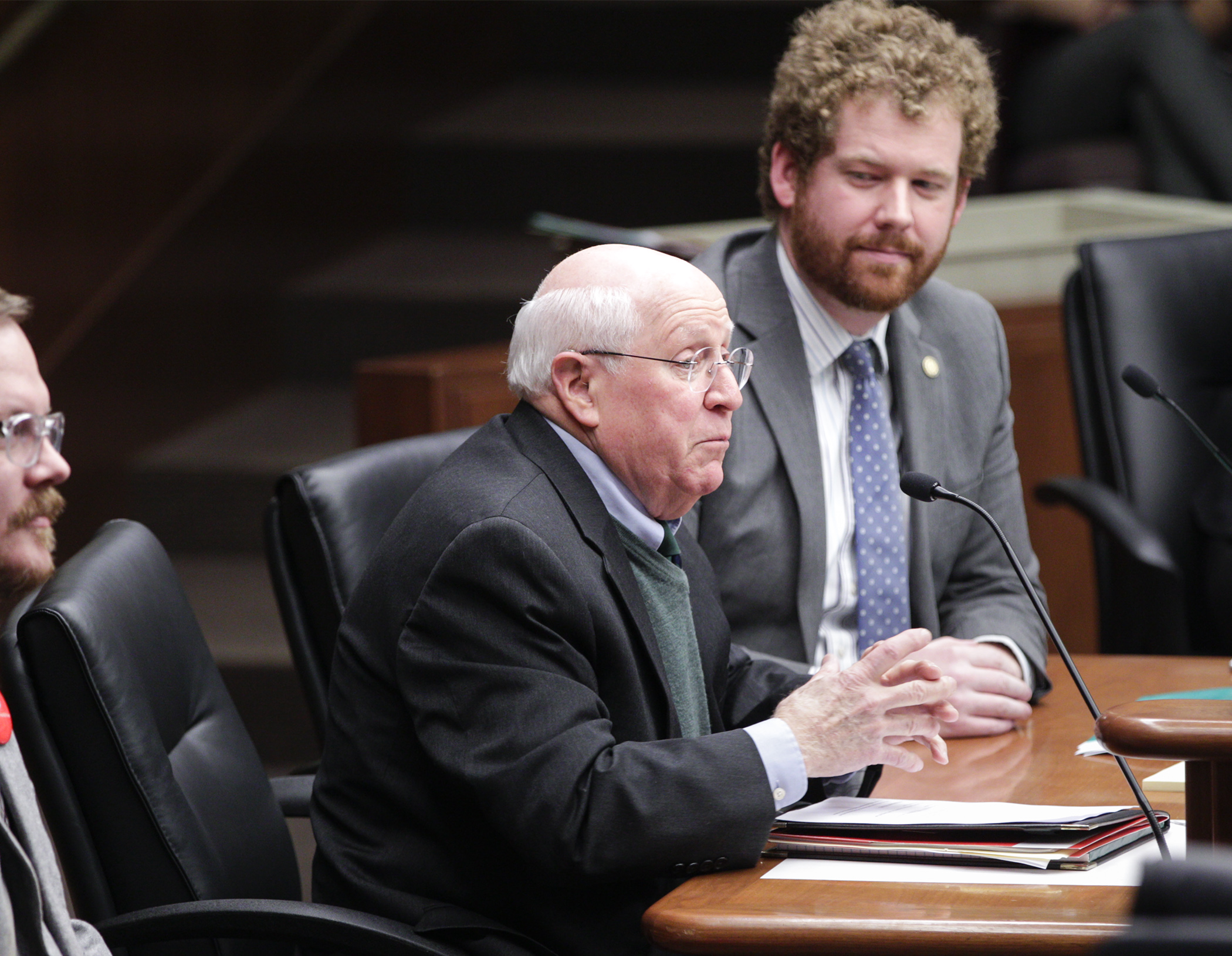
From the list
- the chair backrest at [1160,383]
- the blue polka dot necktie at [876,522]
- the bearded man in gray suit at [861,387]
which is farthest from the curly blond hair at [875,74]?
the chair backrest at [1160,383]

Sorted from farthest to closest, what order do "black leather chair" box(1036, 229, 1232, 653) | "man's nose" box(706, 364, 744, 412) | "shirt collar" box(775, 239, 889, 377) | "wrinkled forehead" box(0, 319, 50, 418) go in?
"black leather chair" box(1036, 229, 1232, 653), "shirt collar" box(775, 239, 889, 377), "man's nose" box(706, 364, 744, 412), "wrinkled forehead" box(0, 319, 50, 418)

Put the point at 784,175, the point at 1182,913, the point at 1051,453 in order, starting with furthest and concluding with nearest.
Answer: the point at 1051,453
the point at 784,175
the point at 1182,913

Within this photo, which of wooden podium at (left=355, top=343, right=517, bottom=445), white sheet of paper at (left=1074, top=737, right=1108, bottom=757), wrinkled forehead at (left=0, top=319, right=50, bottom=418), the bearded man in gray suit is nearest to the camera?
wrinkled forehead at (left=0, top=319, right=50, bottom=418)

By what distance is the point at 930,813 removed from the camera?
1.46 metres

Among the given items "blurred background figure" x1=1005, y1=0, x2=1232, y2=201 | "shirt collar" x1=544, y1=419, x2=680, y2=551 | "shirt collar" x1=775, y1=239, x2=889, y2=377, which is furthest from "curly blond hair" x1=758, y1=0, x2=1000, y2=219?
"blurred background figure" x1=1005, y1=0, x2=1232, y2=201

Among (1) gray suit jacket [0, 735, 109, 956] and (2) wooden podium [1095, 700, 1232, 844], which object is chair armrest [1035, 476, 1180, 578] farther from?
(1) gray suit jacket [0, 735, 109, 956]

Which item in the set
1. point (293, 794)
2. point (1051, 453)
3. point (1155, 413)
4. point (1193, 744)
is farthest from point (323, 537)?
point (1051, 453)

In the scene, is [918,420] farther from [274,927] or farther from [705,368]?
[274,927]

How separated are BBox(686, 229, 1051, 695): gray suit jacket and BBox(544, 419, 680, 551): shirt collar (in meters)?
0.45

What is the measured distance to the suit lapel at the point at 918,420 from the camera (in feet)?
6.89

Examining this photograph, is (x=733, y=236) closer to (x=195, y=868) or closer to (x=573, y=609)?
(x=573, y=609)

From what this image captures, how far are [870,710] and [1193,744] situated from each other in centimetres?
32

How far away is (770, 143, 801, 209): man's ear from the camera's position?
221cm

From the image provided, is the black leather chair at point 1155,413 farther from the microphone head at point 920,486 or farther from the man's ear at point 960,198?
the microphone head at point 920,486
